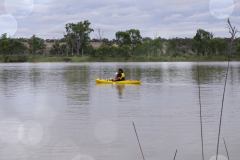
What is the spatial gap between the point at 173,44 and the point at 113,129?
376ft

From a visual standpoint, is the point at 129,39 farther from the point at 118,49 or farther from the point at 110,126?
the point at 110,126

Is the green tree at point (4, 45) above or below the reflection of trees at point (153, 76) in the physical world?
above

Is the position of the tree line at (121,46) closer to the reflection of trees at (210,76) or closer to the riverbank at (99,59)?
the riverbank at (99,59)

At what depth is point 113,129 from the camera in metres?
14.6

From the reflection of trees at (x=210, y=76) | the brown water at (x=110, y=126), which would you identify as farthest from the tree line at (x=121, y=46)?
the brown water at (x=110, y=126)

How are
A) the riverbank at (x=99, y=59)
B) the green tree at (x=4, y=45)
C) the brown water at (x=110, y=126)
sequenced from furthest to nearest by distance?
the green tree at (x=4, y=45), the riverbank at (x=99, y=59), the brown water at (x=110, y=126)

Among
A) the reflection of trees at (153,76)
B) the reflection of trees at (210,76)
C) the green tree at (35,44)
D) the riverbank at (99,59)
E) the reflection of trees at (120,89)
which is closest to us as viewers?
the reflection of trees at (120,89)

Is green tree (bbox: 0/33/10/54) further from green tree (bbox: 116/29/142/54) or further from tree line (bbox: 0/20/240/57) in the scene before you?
green tree (bbox: 116/29/142/54)

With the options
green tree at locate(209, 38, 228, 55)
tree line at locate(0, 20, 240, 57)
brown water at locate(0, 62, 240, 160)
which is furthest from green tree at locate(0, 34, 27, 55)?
brown water at locate(0, 62, 240, 160)

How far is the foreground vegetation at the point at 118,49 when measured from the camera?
116 meters

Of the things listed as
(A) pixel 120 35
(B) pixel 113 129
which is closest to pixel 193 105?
(B) pixel 113 129

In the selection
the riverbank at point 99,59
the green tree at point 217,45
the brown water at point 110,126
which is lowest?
the riverbank at point 99,59

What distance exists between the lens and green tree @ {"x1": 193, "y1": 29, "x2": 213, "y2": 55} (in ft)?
370

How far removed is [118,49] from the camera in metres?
117
